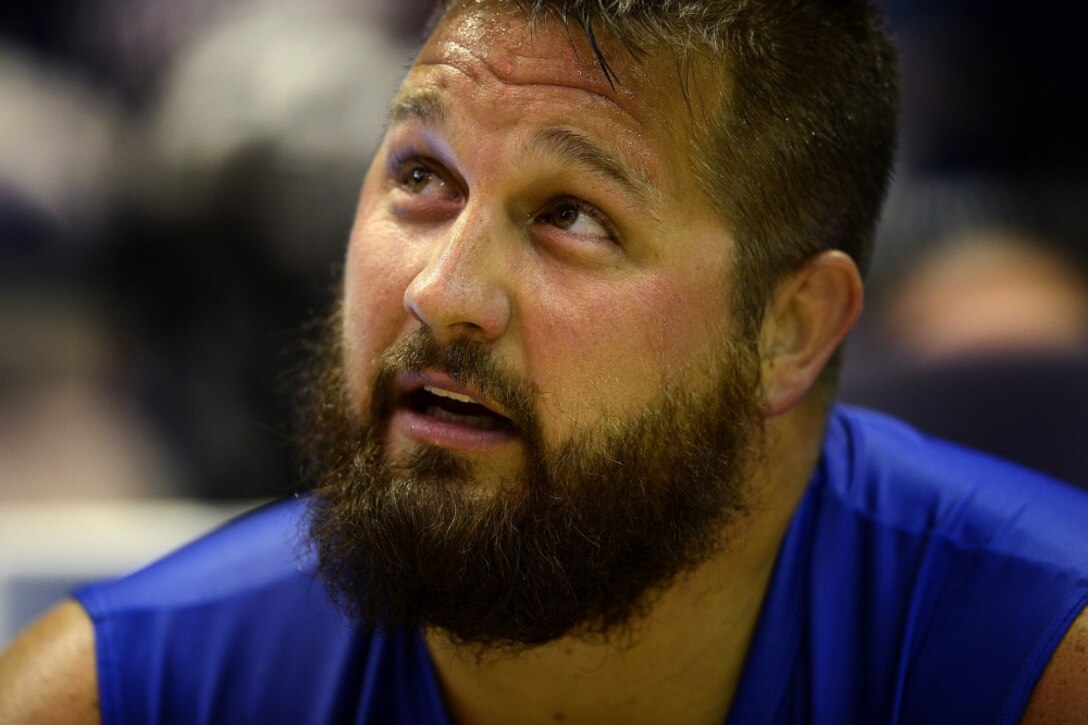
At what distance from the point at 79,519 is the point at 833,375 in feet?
5.52

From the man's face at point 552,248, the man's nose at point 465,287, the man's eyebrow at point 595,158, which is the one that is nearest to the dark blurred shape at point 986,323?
the man's face at point 552,248

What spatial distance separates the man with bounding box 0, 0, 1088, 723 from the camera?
145 cm

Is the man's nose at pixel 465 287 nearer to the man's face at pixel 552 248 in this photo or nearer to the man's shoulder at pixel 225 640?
the man's face at pixel 552 248

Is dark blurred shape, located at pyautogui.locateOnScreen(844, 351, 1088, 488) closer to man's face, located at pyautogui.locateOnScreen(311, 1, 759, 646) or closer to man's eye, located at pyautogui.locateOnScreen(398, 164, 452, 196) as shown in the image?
man's face, located at pyautogui.locateOnScreen(311, 1, 759, 646)

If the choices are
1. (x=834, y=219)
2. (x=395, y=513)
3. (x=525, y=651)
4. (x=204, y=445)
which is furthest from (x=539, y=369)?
(x=204, y=445)

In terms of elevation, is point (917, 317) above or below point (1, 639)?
above

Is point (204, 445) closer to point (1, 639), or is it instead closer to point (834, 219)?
point (1, 639)

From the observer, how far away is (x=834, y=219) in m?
1.68

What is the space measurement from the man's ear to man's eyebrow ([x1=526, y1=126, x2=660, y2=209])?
0.28m

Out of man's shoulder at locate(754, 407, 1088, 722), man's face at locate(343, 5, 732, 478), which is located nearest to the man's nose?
Answer: man's face at locate(343, 5, 732, 478)

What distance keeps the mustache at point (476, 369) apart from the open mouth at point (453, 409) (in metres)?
0.03

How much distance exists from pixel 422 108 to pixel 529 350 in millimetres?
338

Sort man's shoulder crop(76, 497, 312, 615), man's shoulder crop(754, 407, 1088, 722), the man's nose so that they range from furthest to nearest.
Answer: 1. man's shoulder crop(76, 497, 312, 615)
2. man's shoulder crop(754, 407, 1088, 722)
3. the man's nose

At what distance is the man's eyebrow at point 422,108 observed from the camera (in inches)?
59.8
